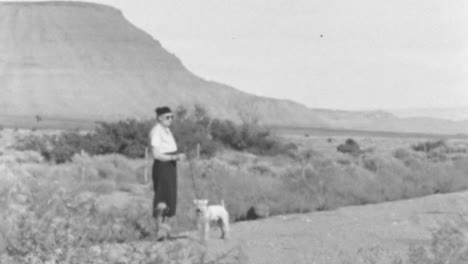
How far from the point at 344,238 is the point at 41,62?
111 metres

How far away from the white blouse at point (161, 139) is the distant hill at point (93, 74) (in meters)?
89.3

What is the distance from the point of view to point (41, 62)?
12381 centimetres

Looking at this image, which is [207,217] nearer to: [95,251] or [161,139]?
[161,139]

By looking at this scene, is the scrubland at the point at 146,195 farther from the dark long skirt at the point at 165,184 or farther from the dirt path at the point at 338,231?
the dirt path at the point at 338,231

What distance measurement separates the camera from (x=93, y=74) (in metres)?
123

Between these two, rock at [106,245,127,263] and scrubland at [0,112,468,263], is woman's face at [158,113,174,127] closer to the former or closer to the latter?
scrubland at [0,112,468,263]

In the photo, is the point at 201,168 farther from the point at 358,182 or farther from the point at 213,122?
the point at 213,122

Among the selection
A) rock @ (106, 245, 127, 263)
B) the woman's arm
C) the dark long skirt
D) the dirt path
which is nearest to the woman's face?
the woman's arm

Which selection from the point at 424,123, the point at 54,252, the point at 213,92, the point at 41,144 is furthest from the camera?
the point at 424,123

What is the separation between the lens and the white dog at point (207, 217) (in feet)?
44.7

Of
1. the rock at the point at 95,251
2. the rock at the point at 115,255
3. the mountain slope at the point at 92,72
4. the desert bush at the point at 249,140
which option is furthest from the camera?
the mountain slope at the point at 92,72

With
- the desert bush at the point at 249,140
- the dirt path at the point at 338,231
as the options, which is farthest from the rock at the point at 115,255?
the desert bush at the point at 249,140

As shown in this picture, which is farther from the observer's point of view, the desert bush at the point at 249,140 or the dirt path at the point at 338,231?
the desert bush at the point at 249,140

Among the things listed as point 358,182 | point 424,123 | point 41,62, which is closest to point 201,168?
point 358,182
